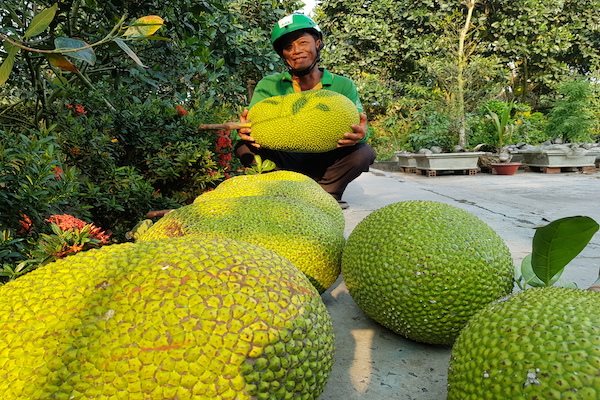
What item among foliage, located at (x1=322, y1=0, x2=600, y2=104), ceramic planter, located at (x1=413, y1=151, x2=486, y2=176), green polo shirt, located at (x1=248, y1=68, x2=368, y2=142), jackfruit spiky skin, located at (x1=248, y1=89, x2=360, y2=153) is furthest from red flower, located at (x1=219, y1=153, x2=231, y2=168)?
foliage, located at (x1=322, y1=0, x2=600, y2=104)

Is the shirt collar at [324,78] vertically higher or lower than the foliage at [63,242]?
higher

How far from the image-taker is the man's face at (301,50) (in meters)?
2.59

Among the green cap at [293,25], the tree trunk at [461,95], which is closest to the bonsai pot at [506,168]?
the tree trunk at [461,95]

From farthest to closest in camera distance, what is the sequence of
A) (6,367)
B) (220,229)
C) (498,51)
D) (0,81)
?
(498,51), (220,229), (0,81), (6,367)

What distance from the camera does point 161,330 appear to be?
562mm

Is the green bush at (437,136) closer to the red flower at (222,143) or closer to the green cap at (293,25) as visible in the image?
the green cap at (293,25)

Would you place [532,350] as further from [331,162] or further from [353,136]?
[331,162]

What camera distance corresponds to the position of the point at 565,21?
988 centimetres

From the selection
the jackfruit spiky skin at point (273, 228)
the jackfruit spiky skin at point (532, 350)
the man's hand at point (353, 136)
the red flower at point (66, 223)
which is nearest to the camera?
the jackfruit spiky skin at point (532, 350)

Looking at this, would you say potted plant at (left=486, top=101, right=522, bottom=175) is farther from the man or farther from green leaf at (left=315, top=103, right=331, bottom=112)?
green leaf at (left=315, top=103, right=331, bottom=112)

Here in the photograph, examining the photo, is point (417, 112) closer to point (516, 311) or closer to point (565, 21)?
point (565, 21)

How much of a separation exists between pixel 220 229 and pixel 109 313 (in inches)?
19.8

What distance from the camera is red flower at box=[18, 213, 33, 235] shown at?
3.35ft

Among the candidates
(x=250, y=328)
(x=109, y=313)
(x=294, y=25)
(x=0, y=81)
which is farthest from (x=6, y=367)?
(x=294, y=25)
